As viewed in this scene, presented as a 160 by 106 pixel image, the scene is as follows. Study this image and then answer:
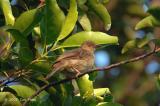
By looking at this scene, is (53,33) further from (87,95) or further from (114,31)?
(114,31)

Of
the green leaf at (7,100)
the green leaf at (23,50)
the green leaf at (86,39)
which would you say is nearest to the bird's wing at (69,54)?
the green leaf at (86,39)

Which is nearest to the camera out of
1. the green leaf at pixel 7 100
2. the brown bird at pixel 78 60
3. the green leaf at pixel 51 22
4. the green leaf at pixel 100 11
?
the green leaf at pixel 7 100

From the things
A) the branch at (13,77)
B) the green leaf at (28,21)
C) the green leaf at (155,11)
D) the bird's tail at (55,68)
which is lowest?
the bird's tail at (55,68)

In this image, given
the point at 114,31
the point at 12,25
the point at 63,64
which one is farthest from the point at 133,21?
the point at 12,25

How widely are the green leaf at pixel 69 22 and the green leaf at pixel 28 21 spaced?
0.18m

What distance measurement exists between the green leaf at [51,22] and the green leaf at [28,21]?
4cm

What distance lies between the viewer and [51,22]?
2914 mm

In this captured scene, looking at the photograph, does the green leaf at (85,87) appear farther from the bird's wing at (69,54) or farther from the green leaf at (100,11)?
the green leaf at (100,11)

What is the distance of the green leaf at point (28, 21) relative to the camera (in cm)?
288

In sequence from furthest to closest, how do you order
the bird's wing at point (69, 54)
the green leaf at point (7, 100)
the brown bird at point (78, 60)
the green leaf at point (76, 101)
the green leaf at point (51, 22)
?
the brown bird at point (78, 60) → the bird's wing at point (69, 54) → the green leaf at point (76, 101) → the green leaf at point (51, 22) → the green leaf at point (7, 100)

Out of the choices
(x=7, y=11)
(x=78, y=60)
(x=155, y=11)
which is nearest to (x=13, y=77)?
(x=7, y=11)

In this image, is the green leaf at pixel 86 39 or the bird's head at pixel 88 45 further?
the bird's head at pixel 88 45

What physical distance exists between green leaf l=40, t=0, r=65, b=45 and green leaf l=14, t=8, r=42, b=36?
0.13 ft

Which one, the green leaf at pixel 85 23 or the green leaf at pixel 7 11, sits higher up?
the green leaf at pixel 7 11
